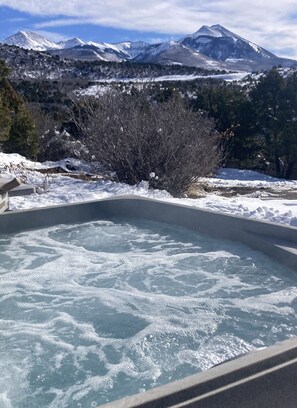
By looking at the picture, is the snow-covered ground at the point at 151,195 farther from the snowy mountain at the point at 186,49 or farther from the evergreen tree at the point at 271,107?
the snowy mountain at the point at 186,49

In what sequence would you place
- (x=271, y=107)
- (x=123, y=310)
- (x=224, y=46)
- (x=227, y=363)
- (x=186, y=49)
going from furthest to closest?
(x=224, y=46) → (x=186, y=49) → (x=271, y=107) → (x=123, y=310) → (x=227, y=363)

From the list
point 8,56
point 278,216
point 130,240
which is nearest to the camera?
point 130,240

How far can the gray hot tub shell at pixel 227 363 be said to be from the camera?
2023mm

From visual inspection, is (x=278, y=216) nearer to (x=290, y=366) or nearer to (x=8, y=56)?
(x=290, y=366)

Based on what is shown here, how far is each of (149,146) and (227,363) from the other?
6.95 m

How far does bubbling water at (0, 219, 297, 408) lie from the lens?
2.91 meters

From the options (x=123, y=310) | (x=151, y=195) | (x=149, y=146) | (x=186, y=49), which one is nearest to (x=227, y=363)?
(x=123, y=310)

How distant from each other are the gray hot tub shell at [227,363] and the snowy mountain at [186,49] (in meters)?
74.4

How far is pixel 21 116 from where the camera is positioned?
49.9 feet

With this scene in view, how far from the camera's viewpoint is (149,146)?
898 cm

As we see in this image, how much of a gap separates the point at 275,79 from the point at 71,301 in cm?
1428

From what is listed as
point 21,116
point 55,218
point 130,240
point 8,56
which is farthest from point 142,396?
point 8,56

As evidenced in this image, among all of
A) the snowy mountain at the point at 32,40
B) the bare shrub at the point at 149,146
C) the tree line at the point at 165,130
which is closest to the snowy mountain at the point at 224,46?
the snowy mountain at the point at 32,40

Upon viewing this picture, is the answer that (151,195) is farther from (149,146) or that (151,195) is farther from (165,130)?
(165,130)
